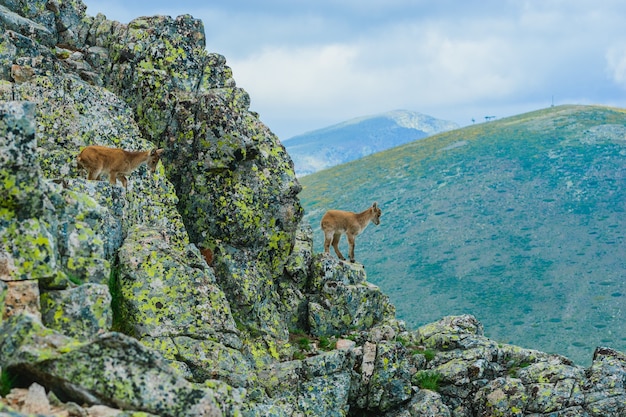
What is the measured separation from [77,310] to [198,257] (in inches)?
313

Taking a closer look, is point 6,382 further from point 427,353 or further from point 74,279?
point 427,353

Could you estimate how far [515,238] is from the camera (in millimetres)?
146000

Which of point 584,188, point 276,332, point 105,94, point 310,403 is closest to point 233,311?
point 276,332

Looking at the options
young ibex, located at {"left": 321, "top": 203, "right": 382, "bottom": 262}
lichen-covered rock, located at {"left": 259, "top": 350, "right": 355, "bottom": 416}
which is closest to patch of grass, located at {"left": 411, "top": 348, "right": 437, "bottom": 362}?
lichen-covered rock, located at {"left": 259, "top": 350, "right": 355, "bottom": 416}

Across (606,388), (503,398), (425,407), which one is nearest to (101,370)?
(425,407)

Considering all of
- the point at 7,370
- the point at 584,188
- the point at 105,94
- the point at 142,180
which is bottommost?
the point at 584,188

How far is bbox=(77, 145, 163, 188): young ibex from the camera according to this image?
22.3m

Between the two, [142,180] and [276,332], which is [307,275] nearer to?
[276,332]

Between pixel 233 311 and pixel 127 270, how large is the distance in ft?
22.0

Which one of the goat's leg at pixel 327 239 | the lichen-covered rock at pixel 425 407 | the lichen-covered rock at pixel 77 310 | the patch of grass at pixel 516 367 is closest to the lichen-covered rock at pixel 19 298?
the lichen-covered rock at pixel 77 310

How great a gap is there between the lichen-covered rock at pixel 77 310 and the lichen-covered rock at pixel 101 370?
96.5 inches

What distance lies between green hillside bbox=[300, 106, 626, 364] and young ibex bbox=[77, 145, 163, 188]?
87.2m

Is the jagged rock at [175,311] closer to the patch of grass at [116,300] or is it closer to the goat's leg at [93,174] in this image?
the patch of grass at [116,300]

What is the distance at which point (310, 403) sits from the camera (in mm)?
24109
